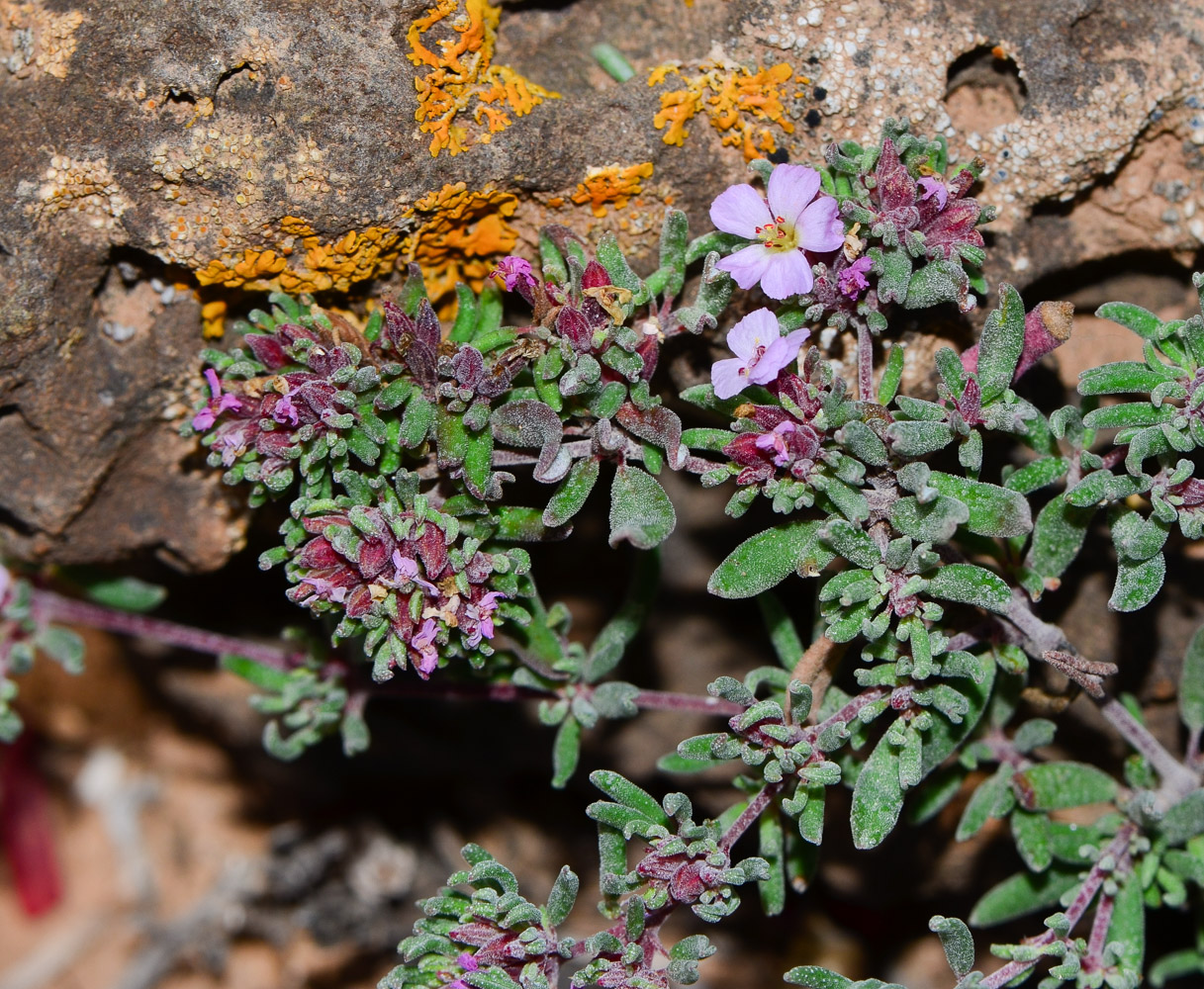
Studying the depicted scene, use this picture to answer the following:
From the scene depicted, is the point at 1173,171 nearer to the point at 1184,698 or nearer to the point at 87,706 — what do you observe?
the point at 1184,698

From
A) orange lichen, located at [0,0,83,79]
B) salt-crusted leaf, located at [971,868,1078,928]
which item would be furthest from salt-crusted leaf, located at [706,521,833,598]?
orange lichen, located at [0,0,83,79]

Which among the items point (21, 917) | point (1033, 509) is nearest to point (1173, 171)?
point (1033, 509)

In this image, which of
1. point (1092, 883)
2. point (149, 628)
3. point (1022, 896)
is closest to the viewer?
point (1092, 883)

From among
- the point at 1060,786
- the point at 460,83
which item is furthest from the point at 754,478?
the point at 1060,786

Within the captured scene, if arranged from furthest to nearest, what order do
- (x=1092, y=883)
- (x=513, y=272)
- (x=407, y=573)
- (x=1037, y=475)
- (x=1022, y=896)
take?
(x=1022, y=896)
(x=1092, y=883)
(x=1037, y=475)
(x=513, y=272)
(x=407, y=573)

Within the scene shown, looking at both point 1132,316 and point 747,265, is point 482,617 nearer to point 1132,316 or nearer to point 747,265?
point 747,265

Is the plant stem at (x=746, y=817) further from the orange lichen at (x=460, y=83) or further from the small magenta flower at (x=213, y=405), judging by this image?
the orange lichen at (x=460, y=83)

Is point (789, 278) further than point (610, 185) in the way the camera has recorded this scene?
No

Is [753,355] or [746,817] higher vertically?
[753,355]

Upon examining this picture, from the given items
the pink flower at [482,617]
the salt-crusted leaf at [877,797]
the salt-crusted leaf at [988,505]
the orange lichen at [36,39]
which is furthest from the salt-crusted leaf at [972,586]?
the orange lichen at [36,39]
